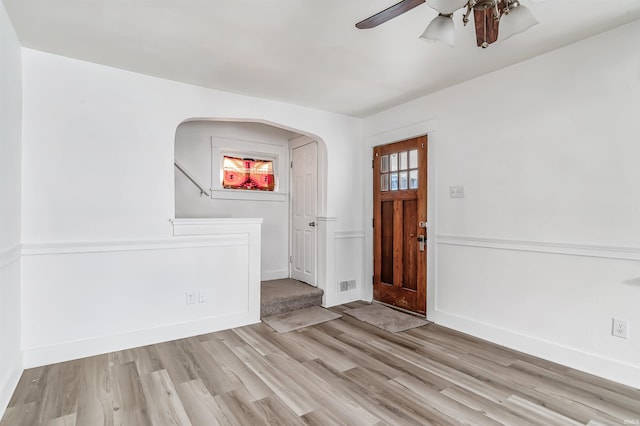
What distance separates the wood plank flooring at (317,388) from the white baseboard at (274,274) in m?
1.80

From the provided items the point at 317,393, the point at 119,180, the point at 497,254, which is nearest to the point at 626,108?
the point at 497,254

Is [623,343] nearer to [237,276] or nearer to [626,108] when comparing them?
[626,108]

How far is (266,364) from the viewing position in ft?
8.73

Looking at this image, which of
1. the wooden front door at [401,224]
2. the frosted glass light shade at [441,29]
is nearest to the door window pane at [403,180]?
the wooden front door at [401,224]

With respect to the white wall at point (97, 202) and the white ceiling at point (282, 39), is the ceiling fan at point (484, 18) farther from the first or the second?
the white wall at point (97, 202)

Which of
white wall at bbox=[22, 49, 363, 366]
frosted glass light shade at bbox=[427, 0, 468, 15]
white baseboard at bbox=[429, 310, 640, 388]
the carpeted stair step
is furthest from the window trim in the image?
frosted glass light shade at bbox=[427, 0, 468, 15]

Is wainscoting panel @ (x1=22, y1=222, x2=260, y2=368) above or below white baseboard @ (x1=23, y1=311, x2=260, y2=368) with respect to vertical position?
above

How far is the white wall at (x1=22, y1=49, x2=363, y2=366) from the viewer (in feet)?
8.58

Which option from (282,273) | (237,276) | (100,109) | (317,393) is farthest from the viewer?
(282,273)

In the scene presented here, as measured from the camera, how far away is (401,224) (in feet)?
13.1

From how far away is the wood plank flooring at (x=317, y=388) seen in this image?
1986 millimetres

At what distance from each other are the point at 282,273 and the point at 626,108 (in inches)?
164

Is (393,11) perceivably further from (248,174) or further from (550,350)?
(248,174)

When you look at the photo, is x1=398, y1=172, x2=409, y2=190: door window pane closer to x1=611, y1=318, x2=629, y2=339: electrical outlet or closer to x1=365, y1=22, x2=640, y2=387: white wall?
x1=365, y1=22, x2=640, y2=387: white wall
